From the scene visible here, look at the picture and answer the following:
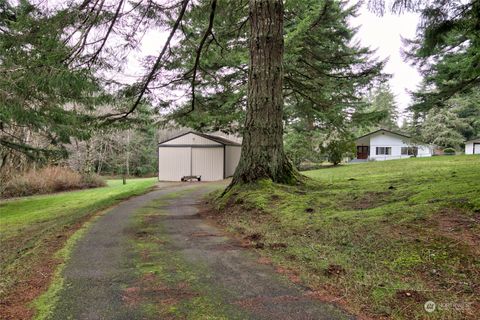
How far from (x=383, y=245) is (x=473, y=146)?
40.2 m

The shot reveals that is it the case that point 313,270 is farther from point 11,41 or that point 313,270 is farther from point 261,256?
point 11,41

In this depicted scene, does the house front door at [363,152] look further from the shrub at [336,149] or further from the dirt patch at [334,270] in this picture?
the dirt patch at [334,270]

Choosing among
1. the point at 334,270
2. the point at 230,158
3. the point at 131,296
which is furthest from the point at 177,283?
the point at 230,158

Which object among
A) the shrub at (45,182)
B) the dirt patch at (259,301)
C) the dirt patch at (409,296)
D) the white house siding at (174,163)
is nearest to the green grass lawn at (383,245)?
the dirt patch at (409,296)

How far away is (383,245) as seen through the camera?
339 centimetres

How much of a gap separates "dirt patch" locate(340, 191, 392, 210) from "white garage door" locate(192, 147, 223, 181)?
629 inches

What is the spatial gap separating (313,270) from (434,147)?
40849 millimetres

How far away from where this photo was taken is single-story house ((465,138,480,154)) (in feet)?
116

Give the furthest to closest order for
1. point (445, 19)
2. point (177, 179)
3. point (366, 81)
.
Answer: point (177, 179) < point (366, 81) < point (445, 19)

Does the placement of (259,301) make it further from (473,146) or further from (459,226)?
(473,146)

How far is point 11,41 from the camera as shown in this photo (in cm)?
651

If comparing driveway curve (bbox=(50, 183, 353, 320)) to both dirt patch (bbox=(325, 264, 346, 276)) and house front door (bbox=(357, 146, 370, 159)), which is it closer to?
dirt patch (bbox=(325, 264, 346, 276))

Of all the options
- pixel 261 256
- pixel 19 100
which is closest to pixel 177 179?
pixel 19 100

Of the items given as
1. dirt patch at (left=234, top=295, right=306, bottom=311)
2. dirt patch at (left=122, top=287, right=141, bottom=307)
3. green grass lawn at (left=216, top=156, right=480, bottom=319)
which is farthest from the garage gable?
dirt patch at (left=234, top=295, right=306, bottom=311)
